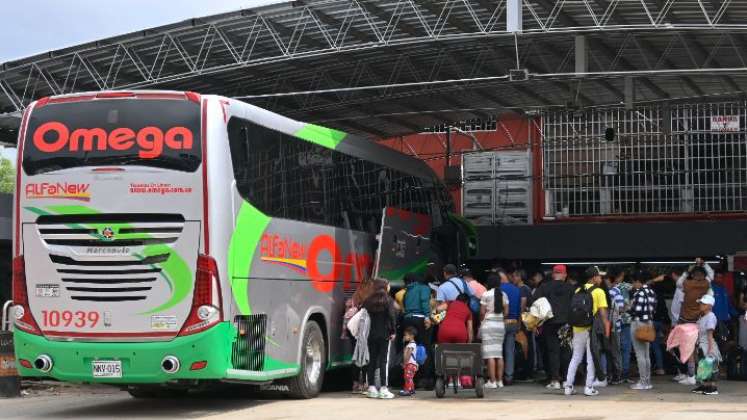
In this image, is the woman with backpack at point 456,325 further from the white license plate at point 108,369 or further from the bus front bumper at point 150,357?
the white license plate at point 108,369

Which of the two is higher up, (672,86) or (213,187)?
(672,86)

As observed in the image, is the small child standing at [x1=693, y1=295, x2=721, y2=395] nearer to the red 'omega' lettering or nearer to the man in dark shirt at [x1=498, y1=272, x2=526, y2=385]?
the man in dark shirt at [x1=498, y1=272, x2=526, y2=385]

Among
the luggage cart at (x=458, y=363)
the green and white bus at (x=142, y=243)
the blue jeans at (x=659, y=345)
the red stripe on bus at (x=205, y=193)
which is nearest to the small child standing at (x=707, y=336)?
the luggage cart at (x=458, y=363)

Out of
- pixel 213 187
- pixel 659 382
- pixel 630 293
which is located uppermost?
pixel 213 187

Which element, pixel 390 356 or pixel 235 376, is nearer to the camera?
pixel 235 376

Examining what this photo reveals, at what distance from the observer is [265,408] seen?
45.8 feet

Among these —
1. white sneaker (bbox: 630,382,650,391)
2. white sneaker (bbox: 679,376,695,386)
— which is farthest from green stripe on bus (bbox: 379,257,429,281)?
white sneaker (bbox: 679,376,695,386)

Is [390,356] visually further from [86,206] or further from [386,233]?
[86,206]

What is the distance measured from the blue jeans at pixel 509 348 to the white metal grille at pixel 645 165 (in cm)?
2183

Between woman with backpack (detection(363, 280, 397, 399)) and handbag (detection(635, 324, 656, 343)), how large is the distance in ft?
11.9

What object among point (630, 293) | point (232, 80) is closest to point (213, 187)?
point (630, 293)

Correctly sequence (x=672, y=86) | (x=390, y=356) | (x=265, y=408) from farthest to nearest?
(x=672, y=86), (x=390, y=356), (x=265, y=408)

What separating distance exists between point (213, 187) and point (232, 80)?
14.7 meters

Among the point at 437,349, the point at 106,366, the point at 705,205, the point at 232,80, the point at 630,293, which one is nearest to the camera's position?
the point at 106,366
